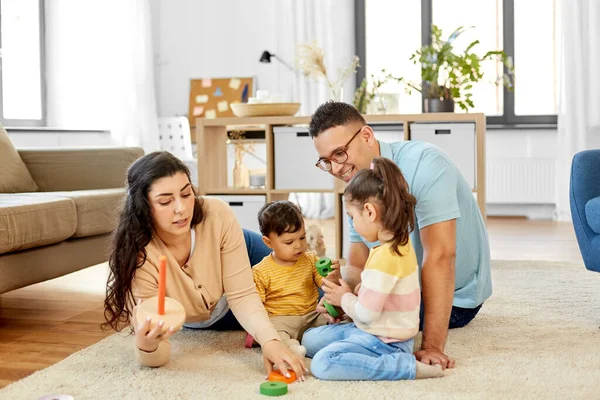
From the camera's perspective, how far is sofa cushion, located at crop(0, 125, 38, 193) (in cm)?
324

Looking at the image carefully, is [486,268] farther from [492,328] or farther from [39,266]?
[39,266]

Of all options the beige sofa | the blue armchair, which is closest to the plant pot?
the blue armchair

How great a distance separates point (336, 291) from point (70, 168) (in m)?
1.97

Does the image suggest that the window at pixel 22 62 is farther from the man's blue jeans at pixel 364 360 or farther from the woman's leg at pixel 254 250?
the man's blue jeans at pixel 364 360

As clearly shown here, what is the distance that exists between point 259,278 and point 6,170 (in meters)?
1.58

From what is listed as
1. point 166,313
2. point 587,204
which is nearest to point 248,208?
point 587,204

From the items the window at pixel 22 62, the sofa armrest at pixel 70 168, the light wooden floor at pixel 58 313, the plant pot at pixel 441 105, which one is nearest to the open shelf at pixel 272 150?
the plant pot at pixel 441 105

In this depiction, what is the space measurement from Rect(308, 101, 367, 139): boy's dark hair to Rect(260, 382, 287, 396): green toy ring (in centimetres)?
65

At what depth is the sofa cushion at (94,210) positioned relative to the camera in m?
2.88

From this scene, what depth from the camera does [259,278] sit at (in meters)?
2.23

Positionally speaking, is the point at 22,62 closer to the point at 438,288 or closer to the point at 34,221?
the point at 34,221

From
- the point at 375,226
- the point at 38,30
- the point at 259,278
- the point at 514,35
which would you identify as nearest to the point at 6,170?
the point at 259,278

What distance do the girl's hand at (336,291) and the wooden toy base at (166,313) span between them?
1.32ft

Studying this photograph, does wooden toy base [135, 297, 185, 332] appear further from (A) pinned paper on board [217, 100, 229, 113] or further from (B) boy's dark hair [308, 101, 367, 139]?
(A) pinned paper on board [217, 100, 229, 113]
